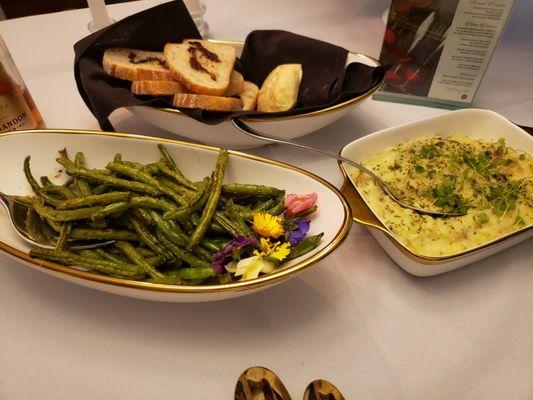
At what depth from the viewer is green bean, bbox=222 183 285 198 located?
3.80 ft

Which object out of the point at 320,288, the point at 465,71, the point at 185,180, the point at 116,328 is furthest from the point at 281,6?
the point at 116,328

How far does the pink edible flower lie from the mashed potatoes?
0.23 meters

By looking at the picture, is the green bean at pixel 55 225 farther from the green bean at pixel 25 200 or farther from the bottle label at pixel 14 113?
the bottle label at pixel 14 113

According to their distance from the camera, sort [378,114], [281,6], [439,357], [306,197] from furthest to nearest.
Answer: [281,6]
[378,114]
[306,197]
[439,357]

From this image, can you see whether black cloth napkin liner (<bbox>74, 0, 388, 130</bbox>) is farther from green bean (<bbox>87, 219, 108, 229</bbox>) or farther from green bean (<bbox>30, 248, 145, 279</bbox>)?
green bean (<bbox>30, 248, 145, 279</bbox>)

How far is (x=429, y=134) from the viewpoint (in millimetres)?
1479

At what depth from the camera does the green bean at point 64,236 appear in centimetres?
105

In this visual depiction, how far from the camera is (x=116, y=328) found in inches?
42.3

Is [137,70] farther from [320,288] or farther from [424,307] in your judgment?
[424,307]

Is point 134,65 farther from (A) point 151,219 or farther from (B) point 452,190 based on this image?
(B) point 452,190

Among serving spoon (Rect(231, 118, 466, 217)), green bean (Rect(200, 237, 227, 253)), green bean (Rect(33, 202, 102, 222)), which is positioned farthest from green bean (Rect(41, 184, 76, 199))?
serving spoon (Rect(231, 118, 466, 217))

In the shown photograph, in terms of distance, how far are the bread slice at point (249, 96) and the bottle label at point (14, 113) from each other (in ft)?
2.61

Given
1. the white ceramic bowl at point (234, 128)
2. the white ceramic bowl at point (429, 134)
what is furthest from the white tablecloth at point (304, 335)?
the white ceramic bowl at point (234, 128)

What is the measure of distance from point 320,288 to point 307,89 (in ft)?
2.81
